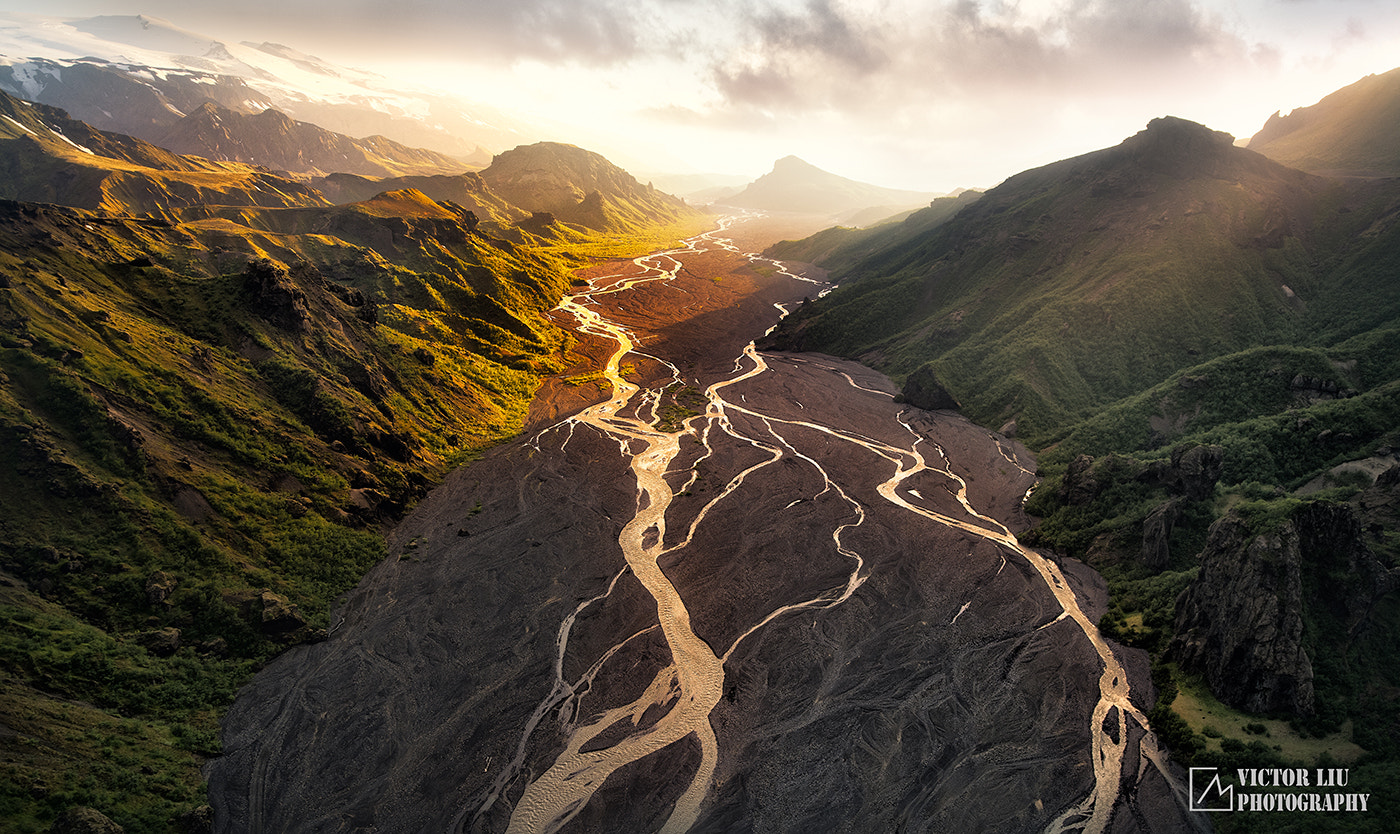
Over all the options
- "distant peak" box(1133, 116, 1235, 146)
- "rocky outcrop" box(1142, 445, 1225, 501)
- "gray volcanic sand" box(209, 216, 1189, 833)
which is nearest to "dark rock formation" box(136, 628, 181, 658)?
"gray volcanic sand" box(209, 216, 1189, 833)

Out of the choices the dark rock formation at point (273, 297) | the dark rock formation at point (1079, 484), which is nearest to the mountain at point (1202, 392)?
the dark rock formation at point (1079, 484)

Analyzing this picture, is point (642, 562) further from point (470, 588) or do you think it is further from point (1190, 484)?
point (1190, 484)

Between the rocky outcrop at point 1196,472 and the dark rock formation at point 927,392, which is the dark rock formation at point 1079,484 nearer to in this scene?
the rocky outcrop at point 1196,472

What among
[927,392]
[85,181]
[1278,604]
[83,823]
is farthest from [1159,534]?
[85,181]

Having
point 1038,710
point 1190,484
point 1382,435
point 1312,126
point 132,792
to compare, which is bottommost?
point 132,792

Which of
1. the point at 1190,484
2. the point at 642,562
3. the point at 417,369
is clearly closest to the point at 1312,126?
the point at 1190,484

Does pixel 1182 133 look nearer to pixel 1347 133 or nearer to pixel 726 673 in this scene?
pixel 1347 133
